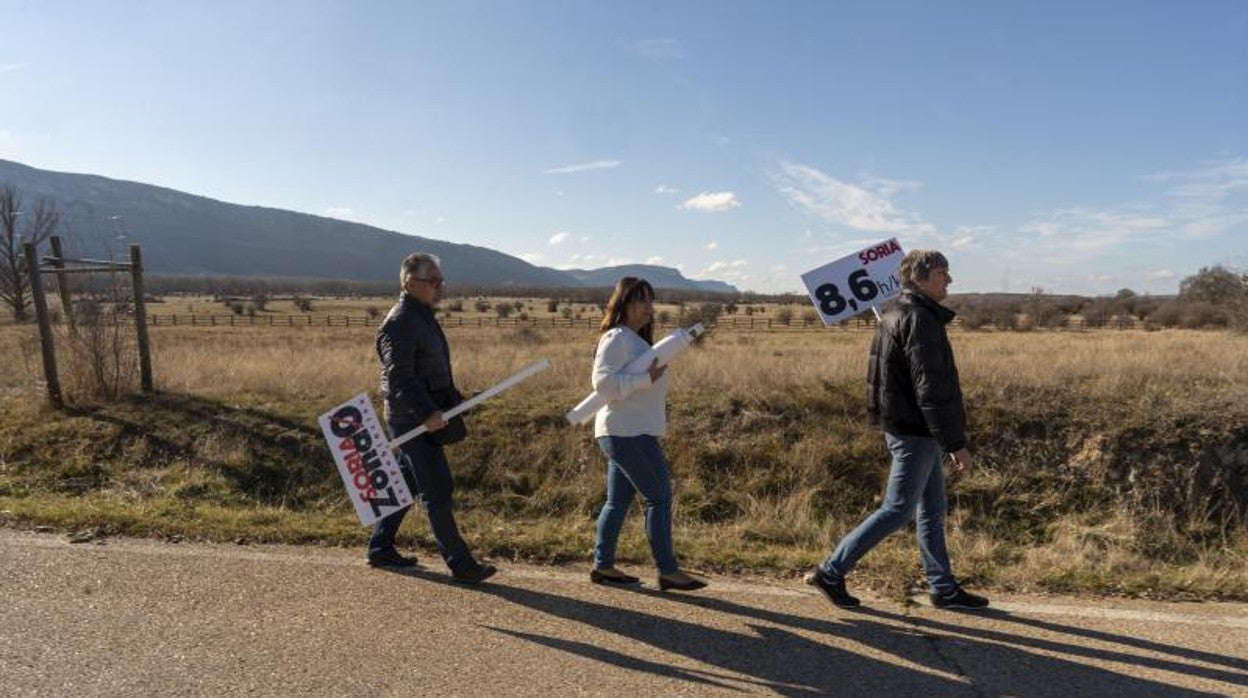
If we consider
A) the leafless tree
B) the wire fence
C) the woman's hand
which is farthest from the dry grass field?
the wire fence

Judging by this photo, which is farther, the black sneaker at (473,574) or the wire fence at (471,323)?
the wire fence at (471,323)

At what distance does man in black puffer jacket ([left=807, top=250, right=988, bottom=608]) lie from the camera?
4117 millimetres

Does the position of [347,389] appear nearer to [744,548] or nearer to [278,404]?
[278,404]

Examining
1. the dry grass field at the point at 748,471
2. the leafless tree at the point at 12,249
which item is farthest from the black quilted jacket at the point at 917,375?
the leafless tree at the point at 12,249

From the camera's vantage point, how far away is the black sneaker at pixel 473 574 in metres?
4.79

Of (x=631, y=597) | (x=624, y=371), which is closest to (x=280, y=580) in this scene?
(x=631, y=597)

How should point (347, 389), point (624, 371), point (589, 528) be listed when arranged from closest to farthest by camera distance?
1. point (624, 371)
2. point (589, 528)
3. point (347, 389)

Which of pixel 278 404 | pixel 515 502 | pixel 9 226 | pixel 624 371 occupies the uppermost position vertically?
pixel 9 226

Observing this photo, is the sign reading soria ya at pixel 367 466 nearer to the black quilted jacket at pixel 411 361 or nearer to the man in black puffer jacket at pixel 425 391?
the man in black puffer jacket at pixel 425 391

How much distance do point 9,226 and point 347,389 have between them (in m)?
19.7

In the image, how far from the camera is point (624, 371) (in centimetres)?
441

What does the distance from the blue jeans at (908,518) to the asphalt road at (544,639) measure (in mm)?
245

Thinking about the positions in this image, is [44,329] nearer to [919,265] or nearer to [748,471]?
[748,471]

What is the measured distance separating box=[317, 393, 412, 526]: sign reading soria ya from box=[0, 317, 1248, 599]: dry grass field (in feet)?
2.64
